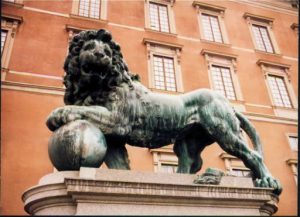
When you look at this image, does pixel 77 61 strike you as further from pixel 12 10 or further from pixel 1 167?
pixel 12 10

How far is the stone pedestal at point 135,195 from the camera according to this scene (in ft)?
7.76

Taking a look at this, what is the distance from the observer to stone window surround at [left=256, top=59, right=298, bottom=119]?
735 inches

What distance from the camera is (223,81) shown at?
62.5ft

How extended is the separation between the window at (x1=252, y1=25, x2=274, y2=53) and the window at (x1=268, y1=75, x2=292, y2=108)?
7.76 feet

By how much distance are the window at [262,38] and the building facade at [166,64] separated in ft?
0.28

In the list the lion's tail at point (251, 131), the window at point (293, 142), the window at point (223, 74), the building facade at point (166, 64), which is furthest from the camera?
the window at point (223, 74)

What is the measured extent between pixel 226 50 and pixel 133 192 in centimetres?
1892

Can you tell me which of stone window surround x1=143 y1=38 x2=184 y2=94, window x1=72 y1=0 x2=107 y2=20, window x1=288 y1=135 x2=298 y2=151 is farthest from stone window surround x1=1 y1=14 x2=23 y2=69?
window x1=288 y1=135 x2=298 y2=151

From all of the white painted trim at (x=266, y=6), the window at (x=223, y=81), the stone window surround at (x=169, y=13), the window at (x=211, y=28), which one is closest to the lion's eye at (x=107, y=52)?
the window at (x=223, y=81)

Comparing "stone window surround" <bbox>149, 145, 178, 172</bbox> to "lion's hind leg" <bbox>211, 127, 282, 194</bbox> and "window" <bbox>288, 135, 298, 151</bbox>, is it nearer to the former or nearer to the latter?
"window" <bbox>288, 135, 298, 151</bbox>

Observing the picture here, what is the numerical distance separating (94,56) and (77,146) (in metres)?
0.90

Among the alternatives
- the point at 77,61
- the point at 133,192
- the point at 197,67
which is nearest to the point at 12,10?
the point at 197,67

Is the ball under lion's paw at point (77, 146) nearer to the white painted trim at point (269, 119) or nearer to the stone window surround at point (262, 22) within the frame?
the white painted trim at point (269, 119)

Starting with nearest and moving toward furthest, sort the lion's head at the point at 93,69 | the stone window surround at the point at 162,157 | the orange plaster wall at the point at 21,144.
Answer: the lion's head at the point at 93,69
the orange plaster wall at the point at 21,144
the stone window surround at the point at 162,157
